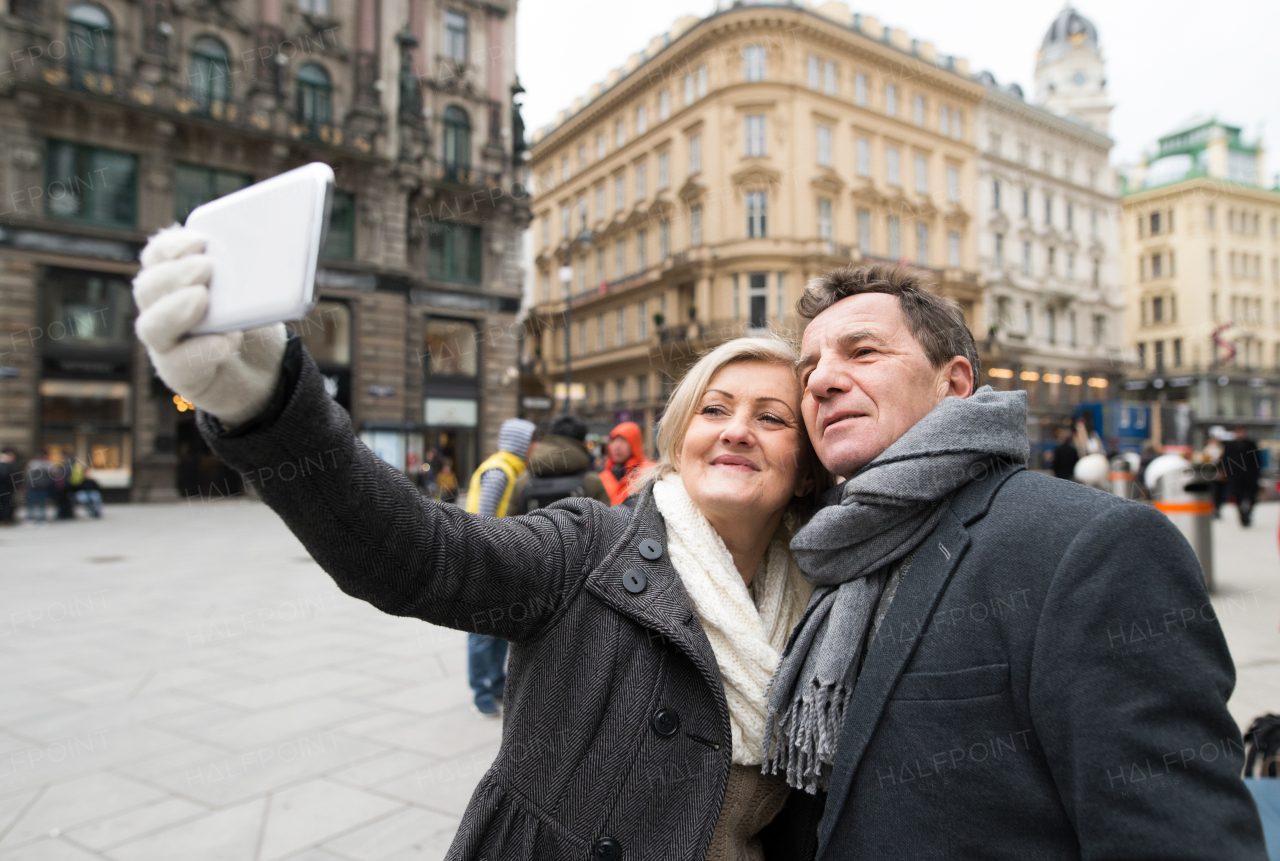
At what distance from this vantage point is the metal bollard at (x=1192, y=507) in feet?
28.0

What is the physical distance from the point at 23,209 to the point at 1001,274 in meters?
43.4

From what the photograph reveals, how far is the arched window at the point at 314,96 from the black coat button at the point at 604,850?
1066 inches

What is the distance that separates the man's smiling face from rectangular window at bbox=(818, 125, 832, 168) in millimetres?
37067

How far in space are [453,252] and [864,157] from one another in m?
22.3

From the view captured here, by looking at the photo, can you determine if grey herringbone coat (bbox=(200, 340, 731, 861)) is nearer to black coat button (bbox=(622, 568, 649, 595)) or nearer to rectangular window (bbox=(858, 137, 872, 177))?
black coat button (bbox=(622, 568, 649, 595))

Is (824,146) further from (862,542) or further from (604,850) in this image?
(604,850)

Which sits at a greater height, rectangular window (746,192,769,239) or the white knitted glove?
rectangular window (746,192,769,239)

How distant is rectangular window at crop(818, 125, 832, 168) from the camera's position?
35.7 m

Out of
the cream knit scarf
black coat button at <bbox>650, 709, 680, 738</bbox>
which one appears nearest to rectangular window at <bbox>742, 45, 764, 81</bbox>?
the cream knit scarf

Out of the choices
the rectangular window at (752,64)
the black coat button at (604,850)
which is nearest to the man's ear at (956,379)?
the black coat button at (604,850)

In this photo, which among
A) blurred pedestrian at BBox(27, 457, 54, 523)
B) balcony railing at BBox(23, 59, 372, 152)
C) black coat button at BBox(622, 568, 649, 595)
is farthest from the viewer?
balcony railing at BBox(23, 59, 372, 152)

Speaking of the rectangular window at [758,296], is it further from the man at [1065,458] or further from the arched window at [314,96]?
the man at [1065,458]

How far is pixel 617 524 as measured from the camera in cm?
181

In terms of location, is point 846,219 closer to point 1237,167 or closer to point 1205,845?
point 1205,845
